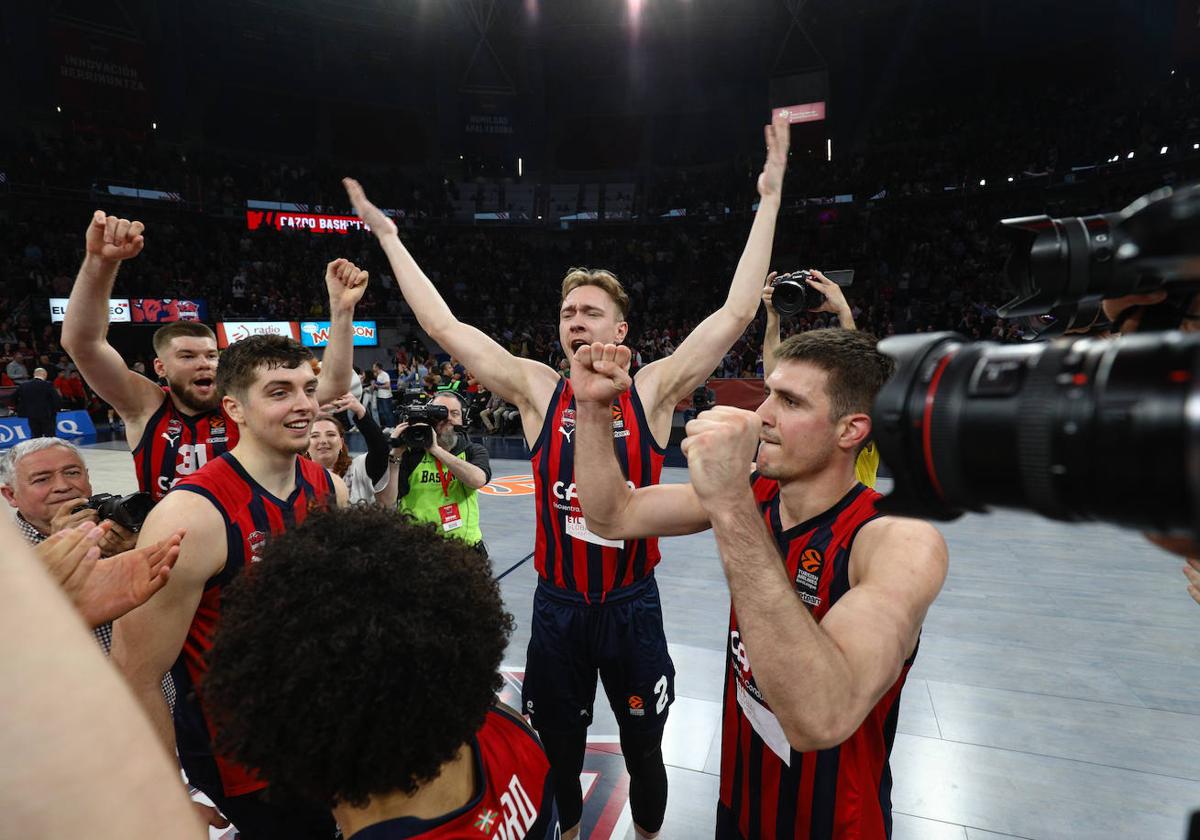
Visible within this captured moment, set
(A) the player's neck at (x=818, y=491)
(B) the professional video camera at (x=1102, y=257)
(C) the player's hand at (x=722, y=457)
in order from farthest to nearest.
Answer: (A) the player's neck at (x=818, y=491)
(C) the player's hand at (x=722, y=457)
(B) the professional video camera at (x=1102, y=257)

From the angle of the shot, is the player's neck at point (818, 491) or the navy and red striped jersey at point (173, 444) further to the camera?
the navy and red striped jersey at point (173, 444)

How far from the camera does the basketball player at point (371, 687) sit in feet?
3.53

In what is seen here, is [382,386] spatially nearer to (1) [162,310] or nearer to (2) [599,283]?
(1) [162,310]

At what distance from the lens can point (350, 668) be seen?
3.53 feet

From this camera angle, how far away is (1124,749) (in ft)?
10.3

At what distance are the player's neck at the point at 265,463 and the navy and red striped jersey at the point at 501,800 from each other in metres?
1.36

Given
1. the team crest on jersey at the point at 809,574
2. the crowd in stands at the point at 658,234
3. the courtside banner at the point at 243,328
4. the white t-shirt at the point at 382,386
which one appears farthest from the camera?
the courtside banner at the point at 243,328

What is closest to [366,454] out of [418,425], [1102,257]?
[418,425]

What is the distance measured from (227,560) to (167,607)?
21 cm

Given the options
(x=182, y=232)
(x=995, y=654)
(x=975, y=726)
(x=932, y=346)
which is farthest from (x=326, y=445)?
(x=182, y=232)

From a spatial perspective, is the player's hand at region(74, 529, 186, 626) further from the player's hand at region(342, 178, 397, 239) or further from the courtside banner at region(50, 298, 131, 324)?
the courtside banner at region(50, 298, 131, 324)

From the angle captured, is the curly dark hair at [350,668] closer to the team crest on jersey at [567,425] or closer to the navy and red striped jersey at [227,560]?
the navy and red striped jersey at [227,560]

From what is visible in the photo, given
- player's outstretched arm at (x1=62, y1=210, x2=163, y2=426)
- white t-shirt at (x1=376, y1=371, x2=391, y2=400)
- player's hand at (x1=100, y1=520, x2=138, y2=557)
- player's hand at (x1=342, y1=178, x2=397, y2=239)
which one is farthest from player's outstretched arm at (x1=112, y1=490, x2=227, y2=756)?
white t-shirt at (x1=376, y1=371, x2=391, y2=400)

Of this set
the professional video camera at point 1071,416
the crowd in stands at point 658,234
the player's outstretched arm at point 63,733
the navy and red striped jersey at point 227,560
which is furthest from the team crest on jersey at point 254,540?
the crowd in stands at point 658,234
